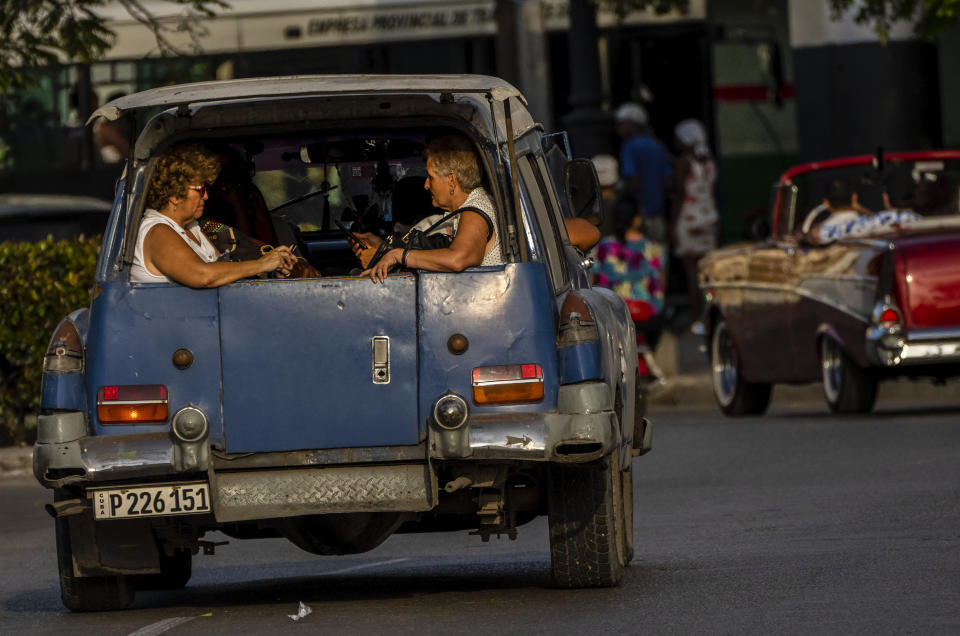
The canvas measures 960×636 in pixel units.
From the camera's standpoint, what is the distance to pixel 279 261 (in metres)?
8.65

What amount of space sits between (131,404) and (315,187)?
196 cm

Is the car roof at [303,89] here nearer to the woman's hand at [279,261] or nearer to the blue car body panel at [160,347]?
the woman's hand at [279,261]

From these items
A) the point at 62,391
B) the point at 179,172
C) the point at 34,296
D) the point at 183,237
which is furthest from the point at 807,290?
the point at 62,391

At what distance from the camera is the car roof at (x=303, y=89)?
8711mm

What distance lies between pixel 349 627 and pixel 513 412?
91cm

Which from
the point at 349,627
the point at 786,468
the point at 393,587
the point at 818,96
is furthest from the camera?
the point at 818,96

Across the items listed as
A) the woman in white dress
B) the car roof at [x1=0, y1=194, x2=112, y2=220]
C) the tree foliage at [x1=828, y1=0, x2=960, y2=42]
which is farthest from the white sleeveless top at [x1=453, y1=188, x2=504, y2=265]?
the woman in white dress

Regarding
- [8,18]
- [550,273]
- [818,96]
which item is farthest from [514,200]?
[818,96]

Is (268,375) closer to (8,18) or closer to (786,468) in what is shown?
(786,468)

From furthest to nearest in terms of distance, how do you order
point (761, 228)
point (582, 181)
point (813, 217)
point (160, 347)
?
point (761, 228) < point (813, 217) < point (582, 181) < point (160, 347)

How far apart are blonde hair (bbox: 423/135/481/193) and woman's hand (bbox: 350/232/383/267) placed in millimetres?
562

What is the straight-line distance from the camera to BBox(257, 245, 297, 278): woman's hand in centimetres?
859

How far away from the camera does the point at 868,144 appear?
2823cm

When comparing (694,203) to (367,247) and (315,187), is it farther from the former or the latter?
(367,247)
